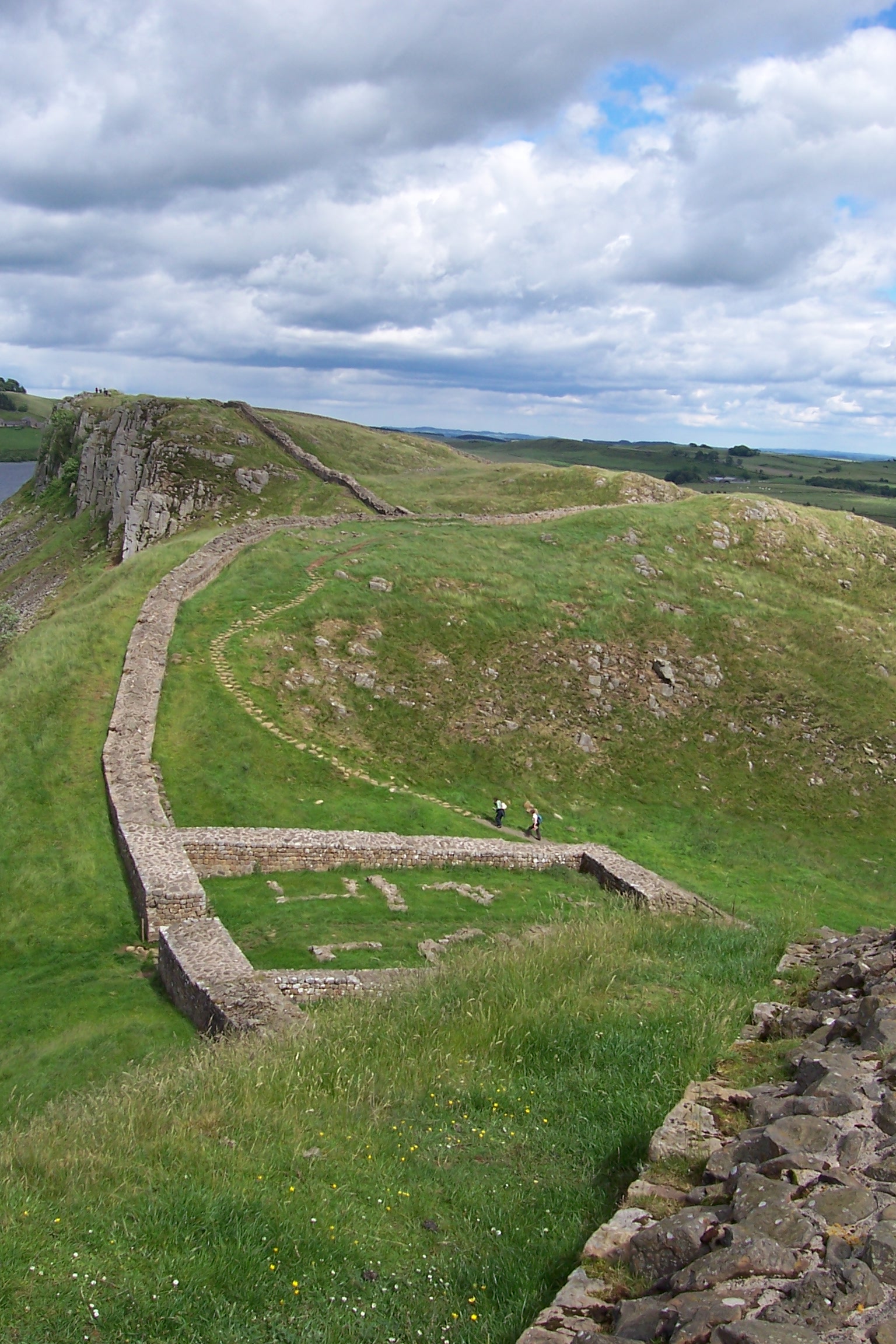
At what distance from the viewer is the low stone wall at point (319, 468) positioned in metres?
55.4

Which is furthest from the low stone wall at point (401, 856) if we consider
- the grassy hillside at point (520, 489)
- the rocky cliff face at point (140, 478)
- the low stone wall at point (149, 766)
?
the grassy hillside at point (520, 489)

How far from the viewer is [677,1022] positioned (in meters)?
9.28

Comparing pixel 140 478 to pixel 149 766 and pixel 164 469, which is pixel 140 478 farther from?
pixel 149 766

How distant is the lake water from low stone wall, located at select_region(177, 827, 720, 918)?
137486 millimetres

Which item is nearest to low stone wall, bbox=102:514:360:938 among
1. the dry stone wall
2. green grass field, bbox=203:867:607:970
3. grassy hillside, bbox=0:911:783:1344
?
Result: the dry stone wall

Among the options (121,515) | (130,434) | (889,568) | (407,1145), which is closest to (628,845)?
(407,1145)

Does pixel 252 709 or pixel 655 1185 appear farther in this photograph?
pixel 252 709

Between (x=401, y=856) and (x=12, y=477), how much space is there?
594ft

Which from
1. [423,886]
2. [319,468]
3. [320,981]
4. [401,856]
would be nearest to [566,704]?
[401,856]

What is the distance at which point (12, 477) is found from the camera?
173375 millimetres

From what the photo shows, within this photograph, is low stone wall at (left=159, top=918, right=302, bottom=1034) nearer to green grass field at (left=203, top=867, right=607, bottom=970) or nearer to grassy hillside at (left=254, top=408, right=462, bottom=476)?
green grass field at (left=203, top=867, right=607, bottom=970)

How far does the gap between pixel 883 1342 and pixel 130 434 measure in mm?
71651

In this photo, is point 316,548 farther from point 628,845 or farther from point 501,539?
point 628,845

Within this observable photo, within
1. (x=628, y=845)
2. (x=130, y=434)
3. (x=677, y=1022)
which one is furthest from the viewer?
(x=130, y=434)
